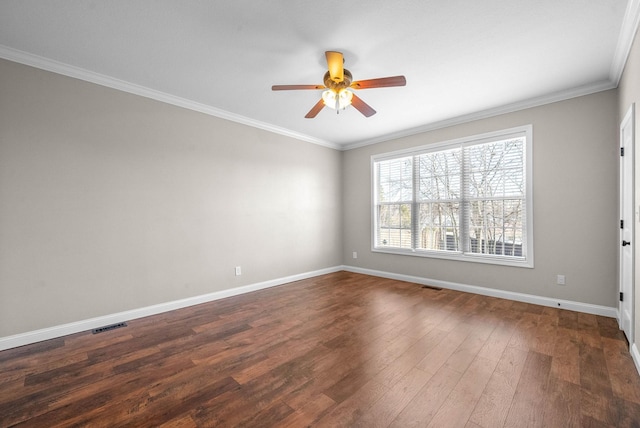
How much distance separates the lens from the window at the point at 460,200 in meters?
3.84

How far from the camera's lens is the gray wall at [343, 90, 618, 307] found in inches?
125

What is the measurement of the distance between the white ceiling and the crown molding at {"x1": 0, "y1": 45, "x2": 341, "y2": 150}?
1 centimetres

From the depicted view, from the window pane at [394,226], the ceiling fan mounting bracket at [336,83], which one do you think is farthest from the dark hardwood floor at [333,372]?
the ceiling fan mounting bracket at [336,83]

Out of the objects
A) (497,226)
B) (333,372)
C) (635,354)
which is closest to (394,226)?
(497,226)

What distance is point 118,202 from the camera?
10.3 feet

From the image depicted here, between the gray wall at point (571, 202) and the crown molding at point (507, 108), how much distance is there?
0.07m

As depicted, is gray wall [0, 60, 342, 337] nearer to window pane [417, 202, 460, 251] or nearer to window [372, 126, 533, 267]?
window [372, 126, 533, 267]

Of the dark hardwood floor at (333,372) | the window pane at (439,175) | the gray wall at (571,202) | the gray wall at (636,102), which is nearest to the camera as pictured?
the dark hardwood floor at (333,372)

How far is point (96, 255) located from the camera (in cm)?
297

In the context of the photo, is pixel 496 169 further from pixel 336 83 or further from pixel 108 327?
pixel 108 327

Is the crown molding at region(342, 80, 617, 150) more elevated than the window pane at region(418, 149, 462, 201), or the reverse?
the crown molding at region(342, 80, 617, 150)

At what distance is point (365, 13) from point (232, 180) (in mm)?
2866

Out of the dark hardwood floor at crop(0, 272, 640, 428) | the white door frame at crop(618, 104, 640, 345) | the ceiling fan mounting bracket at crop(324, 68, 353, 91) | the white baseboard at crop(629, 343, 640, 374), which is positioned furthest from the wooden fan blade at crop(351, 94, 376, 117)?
the white baseboard at crop(629, 343, 640, 374)

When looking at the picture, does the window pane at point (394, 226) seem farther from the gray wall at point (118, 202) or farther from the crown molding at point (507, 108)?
the gray wall at point (118, 202)
